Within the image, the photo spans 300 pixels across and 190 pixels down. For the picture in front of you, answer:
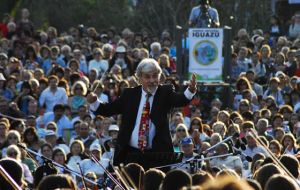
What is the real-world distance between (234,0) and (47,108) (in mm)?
13330

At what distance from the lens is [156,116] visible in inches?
467

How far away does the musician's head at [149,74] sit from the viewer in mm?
11688

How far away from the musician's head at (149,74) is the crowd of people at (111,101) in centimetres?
84

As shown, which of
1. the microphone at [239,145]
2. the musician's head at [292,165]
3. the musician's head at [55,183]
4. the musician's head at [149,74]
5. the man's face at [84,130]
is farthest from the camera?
the man's face at [84,130]

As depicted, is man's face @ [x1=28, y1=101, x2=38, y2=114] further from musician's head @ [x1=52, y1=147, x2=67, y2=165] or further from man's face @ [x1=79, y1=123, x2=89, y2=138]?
musician's head @ [x1=52, y1=147, x2=67, y2=165]

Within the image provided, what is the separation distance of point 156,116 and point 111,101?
16.0ft

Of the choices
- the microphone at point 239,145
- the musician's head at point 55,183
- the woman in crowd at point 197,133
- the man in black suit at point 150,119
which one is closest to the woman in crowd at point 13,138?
the woman in crowd at point 197,133

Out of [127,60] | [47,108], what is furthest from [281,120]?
[127,60]

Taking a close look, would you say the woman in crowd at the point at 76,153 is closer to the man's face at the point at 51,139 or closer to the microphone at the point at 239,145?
the man's face at the point at 51,139

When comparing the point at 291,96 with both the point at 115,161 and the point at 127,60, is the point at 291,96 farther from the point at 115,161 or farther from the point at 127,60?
the point at 115,161

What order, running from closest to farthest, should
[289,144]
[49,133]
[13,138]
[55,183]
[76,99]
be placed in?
[55,183] < [289,144] < [13,138] < [49,133] < [76,99]

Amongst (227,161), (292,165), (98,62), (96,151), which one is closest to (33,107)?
(98,62)

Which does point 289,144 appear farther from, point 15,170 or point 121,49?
point 121,49

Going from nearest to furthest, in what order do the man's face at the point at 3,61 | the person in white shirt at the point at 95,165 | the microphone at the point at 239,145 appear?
1. the microphone at the point at 239,145
2. the person in white shirt at the point at 95,165
3. the man's face at the point at 3,61
